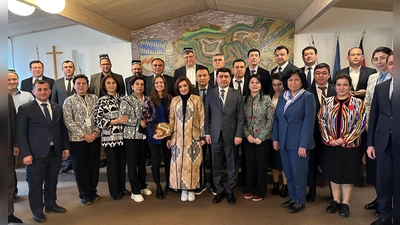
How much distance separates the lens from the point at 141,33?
5.78m

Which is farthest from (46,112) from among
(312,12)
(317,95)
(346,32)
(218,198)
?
(346,32)

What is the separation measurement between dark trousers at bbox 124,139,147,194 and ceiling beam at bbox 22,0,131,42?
1.69m

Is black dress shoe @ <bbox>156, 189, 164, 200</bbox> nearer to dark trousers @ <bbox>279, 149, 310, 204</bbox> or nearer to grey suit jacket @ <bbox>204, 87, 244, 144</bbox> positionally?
grey suit jacket @ <bbox>204, 87, 244, 144</bbox>

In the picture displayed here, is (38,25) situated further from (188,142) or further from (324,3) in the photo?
(324,3)

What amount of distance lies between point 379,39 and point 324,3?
210 centimetres

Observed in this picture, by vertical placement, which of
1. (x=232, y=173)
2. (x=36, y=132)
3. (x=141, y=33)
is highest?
(x=141, y=33)

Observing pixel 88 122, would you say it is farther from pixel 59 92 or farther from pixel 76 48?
pixel 76 48

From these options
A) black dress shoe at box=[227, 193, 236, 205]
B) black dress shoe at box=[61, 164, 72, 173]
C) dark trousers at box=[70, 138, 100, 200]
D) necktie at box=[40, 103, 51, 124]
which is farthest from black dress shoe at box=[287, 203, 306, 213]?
black dress shoe at box=[61, 164, 72, 173]

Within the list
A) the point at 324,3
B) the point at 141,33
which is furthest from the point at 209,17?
the point at 324,3

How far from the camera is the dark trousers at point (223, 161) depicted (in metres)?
3.01

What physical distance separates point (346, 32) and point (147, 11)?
3.51 metres

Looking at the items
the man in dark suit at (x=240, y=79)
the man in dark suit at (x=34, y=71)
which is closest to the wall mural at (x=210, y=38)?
the man in dark suit at (x=34, y=71)

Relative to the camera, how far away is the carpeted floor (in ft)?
8.84

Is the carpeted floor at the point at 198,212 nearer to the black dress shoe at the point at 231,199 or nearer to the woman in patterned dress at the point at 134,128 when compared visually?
the black dress shoe at the point at 231,199
